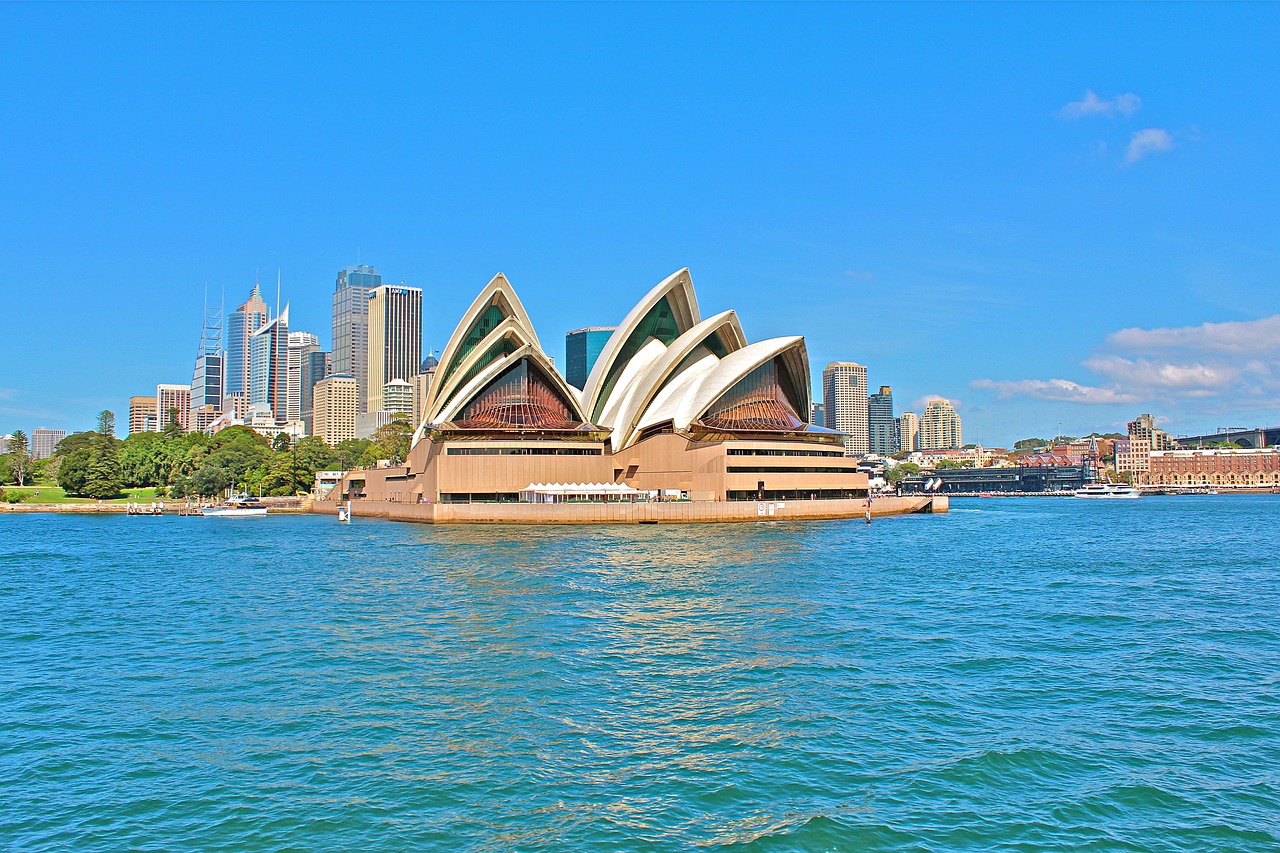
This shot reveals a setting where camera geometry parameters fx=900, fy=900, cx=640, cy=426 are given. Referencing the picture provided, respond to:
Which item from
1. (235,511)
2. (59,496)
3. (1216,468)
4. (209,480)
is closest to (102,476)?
(59,496)

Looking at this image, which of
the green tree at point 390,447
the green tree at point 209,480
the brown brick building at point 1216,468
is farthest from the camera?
the brown brick building at point 1216,468

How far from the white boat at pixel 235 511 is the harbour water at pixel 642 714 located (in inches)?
2192

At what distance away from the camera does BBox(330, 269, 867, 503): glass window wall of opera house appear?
61.1 metres

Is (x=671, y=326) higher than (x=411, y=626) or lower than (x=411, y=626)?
higher

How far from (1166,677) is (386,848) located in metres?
13.5

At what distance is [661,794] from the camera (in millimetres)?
10320

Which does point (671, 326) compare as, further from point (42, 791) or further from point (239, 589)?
point (42, 791)

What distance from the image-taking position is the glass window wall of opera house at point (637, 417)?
6112cm

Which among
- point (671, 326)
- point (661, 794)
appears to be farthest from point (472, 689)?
point (671, 326)

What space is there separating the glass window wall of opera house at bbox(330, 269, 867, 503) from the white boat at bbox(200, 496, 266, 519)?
56.1 ft

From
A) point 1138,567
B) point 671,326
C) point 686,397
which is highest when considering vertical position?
point 671,326

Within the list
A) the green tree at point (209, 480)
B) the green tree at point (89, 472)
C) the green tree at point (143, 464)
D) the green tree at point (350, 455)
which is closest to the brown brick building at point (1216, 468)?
the green tree at point (350, 455)

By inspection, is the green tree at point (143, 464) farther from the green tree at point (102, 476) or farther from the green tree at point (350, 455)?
the green tree at point (350, 455)

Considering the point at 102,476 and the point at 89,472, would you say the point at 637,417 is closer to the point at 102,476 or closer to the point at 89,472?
the point at 102,476
